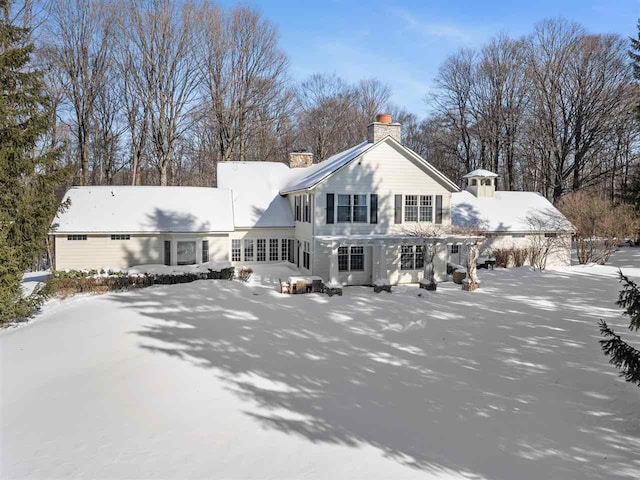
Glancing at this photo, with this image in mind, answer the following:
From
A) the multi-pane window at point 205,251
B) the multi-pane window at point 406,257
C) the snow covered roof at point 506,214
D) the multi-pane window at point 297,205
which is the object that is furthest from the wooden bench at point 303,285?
the snow covered roof at point 506,214

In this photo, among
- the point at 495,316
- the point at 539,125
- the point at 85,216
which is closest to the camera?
the point at 495,316

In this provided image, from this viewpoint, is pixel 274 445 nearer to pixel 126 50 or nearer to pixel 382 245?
pixel 382 245

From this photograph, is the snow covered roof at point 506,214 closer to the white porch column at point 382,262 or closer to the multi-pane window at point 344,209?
the white porch column at point 382,262

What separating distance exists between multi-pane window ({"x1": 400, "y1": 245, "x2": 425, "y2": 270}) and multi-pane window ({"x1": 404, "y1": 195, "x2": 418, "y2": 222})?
129 cm

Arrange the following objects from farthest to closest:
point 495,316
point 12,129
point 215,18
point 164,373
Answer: point 215,18 < point 495,316 < point 12,129 < point 164,373

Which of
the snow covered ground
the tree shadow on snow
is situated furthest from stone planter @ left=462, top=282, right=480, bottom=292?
the snow covered ground

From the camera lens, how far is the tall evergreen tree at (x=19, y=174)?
12969mm

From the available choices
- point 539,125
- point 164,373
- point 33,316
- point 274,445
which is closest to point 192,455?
point 274,445

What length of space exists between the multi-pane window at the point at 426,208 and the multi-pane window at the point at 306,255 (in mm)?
5464

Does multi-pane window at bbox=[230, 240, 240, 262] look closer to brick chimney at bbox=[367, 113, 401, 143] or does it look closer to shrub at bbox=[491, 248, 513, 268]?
brick chimney at bbox=[367, 113, 401, 143]

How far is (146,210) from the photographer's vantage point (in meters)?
21.8

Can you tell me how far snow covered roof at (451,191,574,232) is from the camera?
84.8 feet

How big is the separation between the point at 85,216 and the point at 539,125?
34409 millimetres

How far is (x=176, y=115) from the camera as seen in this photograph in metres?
33.4
